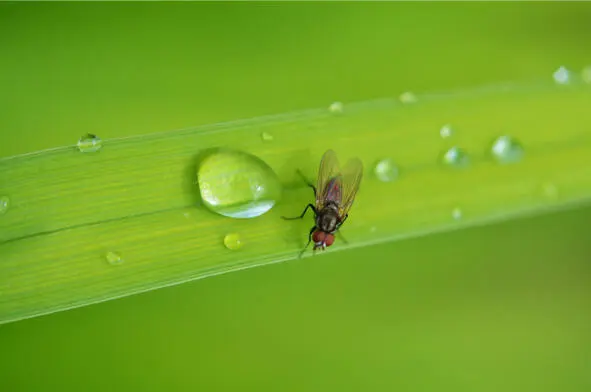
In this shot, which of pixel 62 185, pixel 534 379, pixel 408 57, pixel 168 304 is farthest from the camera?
pixel 408 57

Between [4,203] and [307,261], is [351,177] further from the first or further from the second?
[4,203]

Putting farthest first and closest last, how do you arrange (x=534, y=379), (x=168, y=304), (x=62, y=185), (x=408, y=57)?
(x=408, y=57) → (x=534, y=379) → (x=168, y=304) → (x=62, y=185)

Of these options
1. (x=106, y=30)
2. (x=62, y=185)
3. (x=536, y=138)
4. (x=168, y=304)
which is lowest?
(x=168, y=304)

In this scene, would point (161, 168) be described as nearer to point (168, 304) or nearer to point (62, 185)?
point (62, 185)

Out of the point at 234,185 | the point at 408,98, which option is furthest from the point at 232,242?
the point at 408,98

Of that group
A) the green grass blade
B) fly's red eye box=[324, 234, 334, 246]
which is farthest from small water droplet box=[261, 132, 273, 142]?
fly's red eye box=[324, 234, 334, 246]

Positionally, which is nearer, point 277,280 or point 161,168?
point 161,168

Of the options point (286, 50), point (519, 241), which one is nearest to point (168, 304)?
point (286, 50)

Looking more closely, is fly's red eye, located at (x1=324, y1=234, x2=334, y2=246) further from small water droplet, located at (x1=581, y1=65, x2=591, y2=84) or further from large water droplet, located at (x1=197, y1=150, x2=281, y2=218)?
small water droplet, located at (x1=581, y1=65, x2=591, y2=84)
